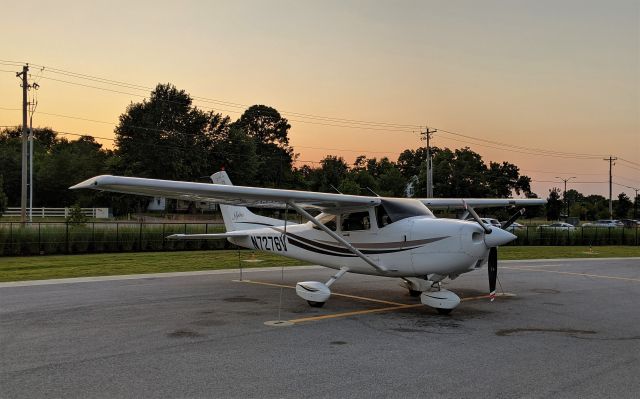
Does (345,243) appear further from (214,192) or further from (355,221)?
(214,192)

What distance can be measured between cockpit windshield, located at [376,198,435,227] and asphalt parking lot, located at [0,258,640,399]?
1.83 meters

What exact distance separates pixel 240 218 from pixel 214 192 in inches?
209

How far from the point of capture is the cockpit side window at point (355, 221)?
37.5ft

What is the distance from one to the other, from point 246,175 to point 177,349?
228ft

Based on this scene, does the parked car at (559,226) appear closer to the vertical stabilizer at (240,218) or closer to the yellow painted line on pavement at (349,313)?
the vertical stabilizer at (240,218)

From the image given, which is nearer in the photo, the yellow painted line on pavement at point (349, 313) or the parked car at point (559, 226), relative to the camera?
the yellow painted line on pavement at point (349, 313)

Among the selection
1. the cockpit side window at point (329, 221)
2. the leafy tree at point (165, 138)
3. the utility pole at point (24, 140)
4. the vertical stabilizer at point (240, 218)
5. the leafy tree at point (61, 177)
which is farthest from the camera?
the leafy tree at point (61, 177)

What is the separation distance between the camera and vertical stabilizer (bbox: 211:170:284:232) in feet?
48.6

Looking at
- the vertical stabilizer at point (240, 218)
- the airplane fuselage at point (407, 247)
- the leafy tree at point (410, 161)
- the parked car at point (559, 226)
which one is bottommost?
the parked car at point (559, 226)

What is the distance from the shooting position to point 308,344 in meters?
7.40

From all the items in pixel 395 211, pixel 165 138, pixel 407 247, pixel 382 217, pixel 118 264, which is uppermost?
pixel 165 138

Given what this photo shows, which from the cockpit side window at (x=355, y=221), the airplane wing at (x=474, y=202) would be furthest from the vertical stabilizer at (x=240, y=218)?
the airplane wing at (x=474, y=202)

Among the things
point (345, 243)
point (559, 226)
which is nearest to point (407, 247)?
point (345, 243)

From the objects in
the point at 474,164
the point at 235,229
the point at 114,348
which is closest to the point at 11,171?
the point at 474,164
